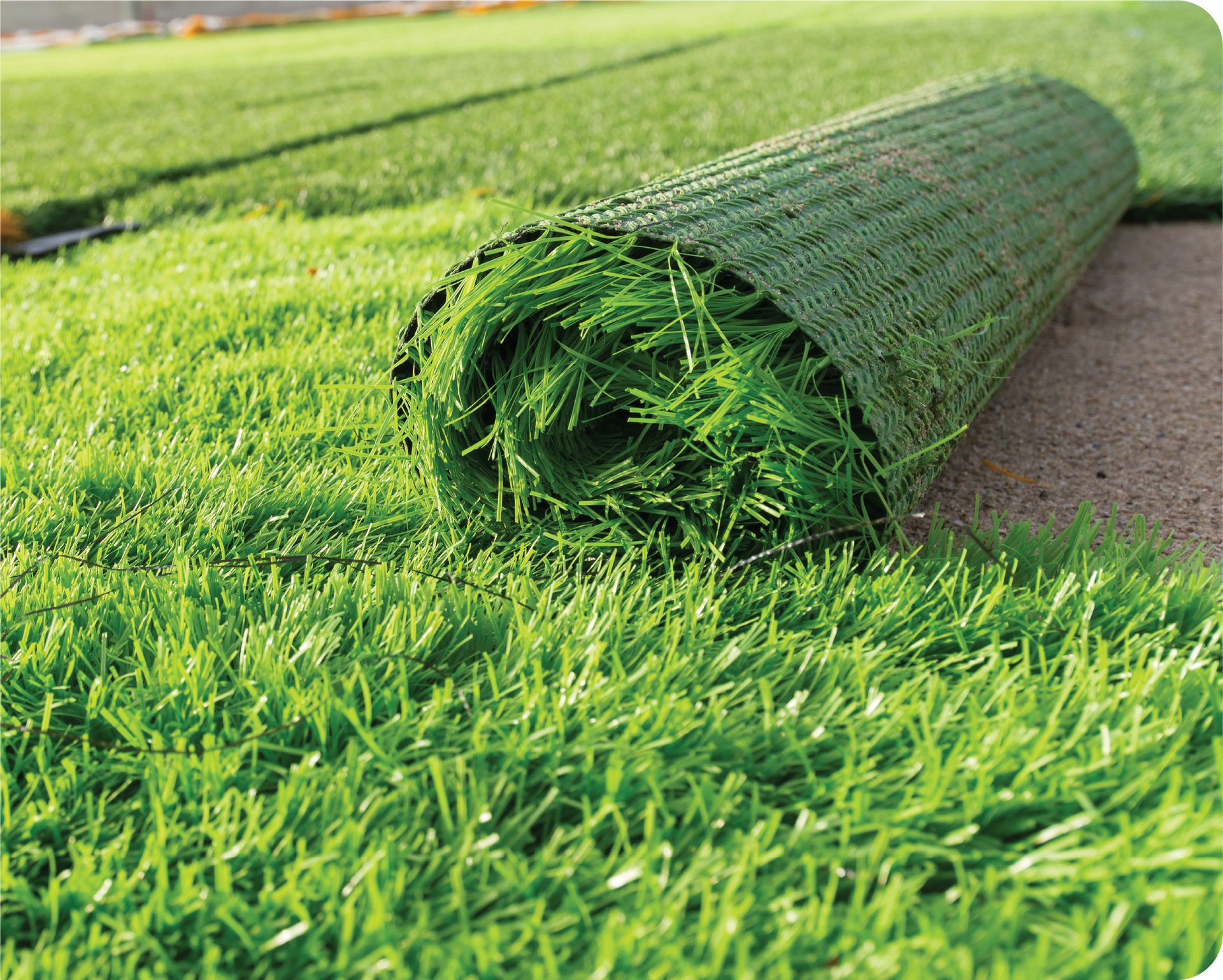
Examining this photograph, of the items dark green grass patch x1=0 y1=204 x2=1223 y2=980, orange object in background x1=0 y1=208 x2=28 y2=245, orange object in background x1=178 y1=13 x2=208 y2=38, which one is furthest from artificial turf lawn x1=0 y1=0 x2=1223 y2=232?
orange object in background x1=178 y1=13 x2=208 y2=38

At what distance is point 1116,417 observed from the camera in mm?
2432

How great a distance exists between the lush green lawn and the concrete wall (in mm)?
38461

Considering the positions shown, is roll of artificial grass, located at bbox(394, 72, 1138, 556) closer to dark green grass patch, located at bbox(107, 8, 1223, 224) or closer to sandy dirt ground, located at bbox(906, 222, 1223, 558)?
sandy dirt ground, located at bbox(906, 222, 1223, 558)

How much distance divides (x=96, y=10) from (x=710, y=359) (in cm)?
4131

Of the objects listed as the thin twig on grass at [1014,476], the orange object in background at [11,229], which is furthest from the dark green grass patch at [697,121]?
the thin twig on grass at [1014,476]

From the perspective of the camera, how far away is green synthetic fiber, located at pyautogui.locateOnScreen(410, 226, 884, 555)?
150 cm

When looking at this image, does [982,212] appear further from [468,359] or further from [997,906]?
[997,906]

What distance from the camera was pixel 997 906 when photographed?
96 cm

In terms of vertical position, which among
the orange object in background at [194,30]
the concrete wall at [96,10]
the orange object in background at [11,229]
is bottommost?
the orange object in background at [11,229]

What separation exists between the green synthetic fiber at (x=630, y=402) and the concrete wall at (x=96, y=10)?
129 ft

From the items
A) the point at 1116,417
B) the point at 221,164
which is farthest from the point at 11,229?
the point at 1116,417

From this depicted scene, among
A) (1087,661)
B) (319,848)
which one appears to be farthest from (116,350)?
(1087,661)

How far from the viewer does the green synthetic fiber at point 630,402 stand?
1.50 metres

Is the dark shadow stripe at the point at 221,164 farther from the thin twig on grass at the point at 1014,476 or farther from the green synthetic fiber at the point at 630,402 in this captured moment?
the thin twig on grass at the point at 1014,476
